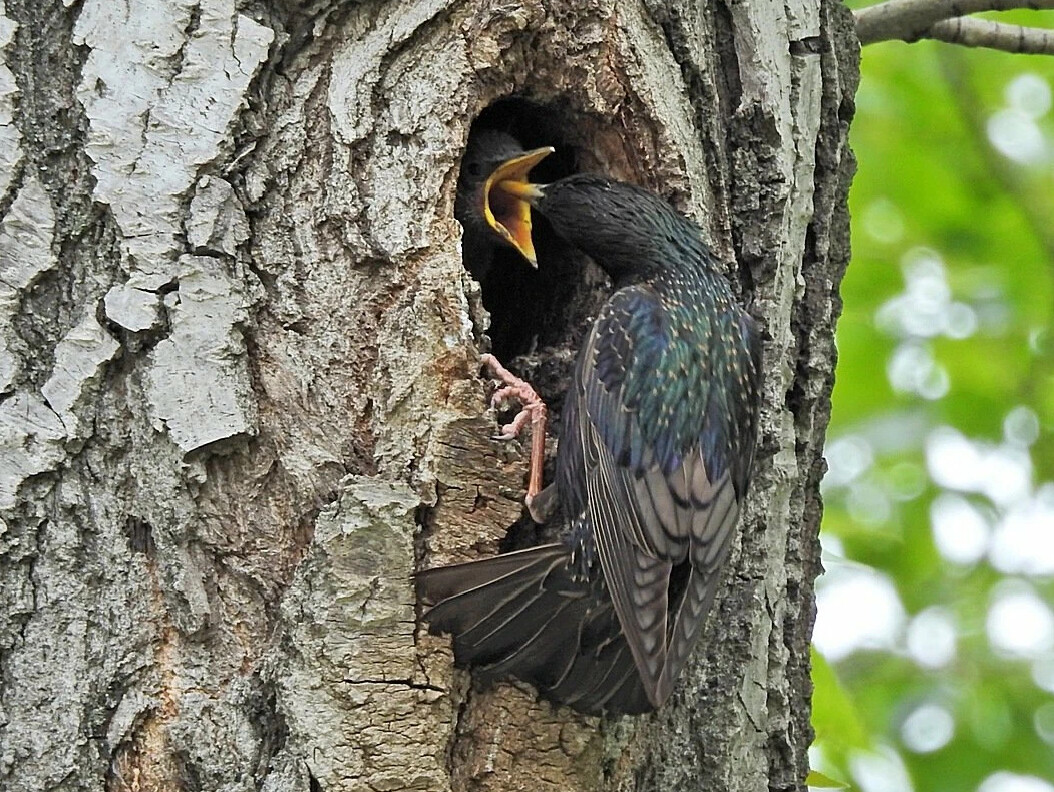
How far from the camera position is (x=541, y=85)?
124 inches

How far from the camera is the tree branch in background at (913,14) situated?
Result: 3672mm

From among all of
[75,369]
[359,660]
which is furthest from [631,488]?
[75,369]

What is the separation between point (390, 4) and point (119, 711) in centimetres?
152

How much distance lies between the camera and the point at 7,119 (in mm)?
2674

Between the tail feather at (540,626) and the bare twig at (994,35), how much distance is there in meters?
1.94

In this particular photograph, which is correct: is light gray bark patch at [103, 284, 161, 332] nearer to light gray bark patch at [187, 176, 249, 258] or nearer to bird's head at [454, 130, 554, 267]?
light gray bark patch at [187, 176, 249, 258]

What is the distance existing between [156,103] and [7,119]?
28 centimetres

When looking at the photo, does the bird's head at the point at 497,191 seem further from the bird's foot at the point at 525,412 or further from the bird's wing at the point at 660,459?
the bird's foot at the point at 525,412

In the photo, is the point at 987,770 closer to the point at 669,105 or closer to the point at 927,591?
the point at 927,591

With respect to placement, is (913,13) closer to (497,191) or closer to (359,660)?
(497,191)

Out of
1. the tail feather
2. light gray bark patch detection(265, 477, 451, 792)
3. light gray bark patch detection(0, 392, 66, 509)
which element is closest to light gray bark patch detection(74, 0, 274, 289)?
light gray bark patch detection(0, 392, 66, 509)

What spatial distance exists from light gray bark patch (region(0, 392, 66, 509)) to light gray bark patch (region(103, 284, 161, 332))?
8.2 inches

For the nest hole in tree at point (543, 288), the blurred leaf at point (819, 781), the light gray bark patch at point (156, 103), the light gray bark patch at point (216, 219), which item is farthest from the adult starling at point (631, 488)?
the light gray bark patch at point (156, 103)

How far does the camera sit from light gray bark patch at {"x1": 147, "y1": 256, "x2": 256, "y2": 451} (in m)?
2.60
